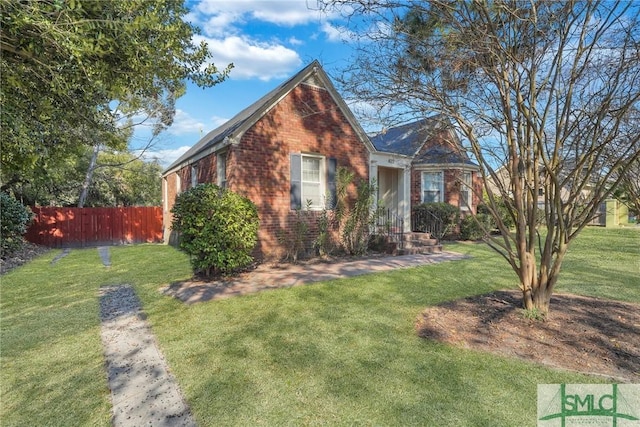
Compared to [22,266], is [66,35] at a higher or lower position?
higher

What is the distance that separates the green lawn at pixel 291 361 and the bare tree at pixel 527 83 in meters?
2.04

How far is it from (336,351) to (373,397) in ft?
3.05

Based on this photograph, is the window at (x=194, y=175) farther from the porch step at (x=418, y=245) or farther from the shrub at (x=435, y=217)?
the shrub at (x=435, y=217)

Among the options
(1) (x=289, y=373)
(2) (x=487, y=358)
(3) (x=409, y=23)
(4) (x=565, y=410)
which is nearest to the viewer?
(4) (x=565, y=410)

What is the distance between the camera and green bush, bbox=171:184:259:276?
699 centimetres

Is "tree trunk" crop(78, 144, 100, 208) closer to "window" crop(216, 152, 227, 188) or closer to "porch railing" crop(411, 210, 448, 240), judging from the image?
"window" crop(216, 152, 227, 188)

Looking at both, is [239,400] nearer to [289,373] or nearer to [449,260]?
[289,373]

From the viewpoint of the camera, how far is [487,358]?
3.52 meters

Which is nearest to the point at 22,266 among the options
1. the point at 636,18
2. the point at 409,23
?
the point at 409,23

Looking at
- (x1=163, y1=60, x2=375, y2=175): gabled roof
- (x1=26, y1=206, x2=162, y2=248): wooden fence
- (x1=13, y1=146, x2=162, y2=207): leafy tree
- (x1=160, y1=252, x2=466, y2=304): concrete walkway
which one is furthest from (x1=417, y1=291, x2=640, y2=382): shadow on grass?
(x1=13, y1=146, x2=162, y2=207): leafy tree

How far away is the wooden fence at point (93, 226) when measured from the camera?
A: 1605 centimetres

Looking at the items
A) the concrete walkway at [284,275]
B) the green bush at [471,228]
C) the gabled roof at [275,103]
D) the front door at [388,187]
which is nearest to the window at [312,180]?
the gabled roof at [275,103]

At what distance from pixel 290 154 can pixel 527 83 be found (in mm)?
6633

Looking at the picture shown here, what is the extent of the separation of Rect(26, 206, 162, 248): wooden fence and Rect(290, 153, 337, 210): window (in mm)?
12287
